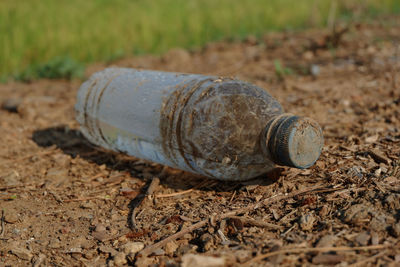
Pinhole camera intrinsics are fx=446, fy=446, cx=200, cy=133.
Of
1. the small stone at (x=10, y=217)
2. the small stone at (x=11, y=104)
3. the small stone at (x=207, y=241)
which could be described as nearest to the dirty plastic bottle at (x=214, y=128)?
the small stone at (x=207, y=241)

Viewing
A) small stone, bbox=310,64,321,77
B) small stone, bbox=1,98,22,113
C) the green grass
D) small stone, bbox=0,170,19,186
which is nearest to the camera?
small stone, bbox=0,170,19,186

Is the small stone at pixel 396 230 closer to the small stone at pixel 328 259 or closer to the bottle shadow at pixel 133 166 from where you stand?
the small stone at pixel 328 259

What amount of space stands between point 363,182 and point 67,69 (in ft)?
12.6

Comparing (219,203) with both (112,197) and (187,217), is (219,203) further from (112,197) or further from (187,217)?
(112,197)

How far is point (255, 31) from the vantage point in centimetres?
639

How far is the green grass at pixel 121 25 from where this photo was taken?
555 centimetres

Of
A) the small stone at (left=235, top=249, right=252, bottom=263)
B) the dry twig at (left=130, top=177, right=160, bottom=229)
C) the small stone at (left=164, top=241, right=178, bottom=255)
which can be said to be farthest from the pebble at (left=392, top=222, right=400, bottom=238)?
the dry twig at (left=130, top=177, right=160, bottom=229)

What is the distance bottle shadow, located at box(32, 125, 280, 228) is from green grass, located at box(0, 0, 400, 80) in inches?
68.8

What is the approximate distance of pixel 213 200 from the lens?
228cm

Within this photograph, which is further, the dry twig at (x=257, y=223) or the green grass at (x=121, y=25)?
the green grass at (x=121, y=25)

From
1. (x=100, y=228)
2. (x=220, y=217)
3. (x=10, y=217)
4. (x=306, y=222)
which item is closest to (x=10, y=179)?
(x=10, y=217)

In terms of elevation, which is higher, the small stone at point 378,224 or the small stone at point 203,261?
the small stone at point 378,224

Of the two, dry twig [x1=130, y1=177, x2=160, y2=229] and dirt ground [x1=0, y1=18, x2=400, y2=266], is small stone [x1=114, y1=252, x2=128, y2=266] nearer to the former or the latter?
dirt ground [x1=0, y1=18, x2=400, y2=266]

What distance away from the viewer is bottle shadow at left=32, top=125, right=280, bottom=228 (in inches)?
93.7
